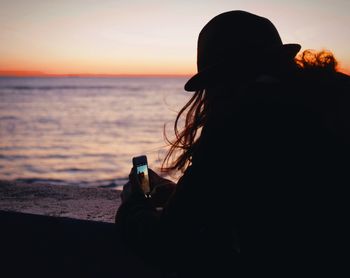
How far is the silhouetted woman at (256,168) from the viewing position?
0.88 meters

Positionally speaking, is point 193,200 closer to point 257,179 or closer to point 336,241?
point 257,179

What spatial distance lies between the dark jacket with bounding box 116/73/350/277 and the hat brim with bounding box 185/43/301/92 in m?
0.11

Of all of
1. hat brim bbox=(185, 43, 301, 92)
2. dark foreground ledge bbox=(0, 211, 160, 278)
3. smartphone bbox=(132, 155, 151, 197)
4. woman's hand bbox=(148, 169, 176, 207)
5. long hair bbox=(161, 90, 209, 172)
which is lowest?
dark foreground ledge bbox=(0, 211, 160, 278)

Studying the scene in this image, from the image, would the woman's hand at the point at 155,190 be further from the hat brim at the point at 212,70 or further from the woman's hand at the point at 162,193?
the hat brim at the point at 212,70

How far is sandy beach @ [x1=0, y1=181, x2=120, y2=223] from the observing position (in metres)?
1.85

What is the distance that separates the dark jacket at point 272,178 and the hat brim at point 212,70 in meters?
0.11

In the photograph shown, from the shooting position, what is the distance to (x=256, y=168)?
896 mm

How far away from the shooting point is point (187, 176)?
941 mm

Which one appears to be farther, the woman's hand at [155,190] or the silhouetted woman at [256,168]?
the woman's hand at [155,190]

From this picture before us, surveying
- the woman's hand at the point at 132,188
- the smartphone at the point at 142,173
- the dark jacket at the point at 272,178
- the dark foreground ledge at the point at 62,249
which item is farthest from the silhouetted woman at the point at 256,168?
the dark foreground ledge at the point at 62,249

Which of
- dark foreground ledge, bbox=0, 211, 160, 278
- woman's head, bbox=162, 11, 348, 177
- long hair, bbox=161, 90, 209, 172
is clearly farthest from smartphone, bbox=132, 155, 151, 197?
dark foreground ledge, bbox=0, 211, 160, 278

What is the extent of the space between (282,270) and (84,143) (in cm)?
1312

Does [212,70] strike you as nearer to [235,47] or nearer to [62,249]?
[235,47]

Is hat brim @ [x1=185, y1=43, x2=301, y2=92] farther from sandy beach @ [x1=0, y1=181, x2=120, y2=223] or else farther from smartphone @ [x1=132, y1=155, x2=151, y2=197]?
sandy beach @ [x1=0, y1=181, x2=120, y2=223]
